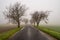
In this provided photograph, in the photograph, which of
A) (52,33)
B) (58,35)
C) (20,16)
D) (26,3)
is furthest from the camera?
(20,16)

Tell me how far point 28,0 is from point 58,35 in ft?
11.6

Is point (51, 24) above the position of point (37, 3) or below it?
below

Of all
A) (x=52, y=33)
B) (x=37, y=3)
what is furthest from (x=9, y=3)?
(x=52, y=33)

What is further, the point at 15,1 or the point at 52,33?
the point at 15,1

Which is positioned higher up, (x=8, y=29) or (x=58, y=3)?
(x=58, y=3)

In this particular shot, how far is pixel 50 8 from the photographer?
34.8 feet

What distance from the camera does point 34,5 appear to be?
1072cm

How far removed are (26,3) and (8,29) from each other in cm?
242

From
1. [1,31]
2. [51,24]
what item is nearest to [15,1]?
[1,31]

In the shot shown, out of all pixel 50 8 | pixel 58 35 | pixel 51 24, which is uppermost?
pixel 50 8

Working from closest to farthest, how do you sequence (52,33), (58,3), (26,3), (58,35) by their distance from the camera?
(58,35)
(52,33)
(58,3)
(26,3)

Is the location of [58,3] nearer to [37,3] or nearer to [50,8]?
[50,8]

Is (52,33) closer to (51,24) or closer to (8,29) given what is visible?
(51,24)

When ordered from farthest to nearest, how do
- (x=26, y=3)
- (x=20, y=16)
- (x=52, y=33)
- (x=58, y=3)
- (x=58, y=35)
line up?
(x=20, y=16) → (x=26, y=3) → (x=58, y=3) → (x=52, y=33) → (x=58, y=35)
